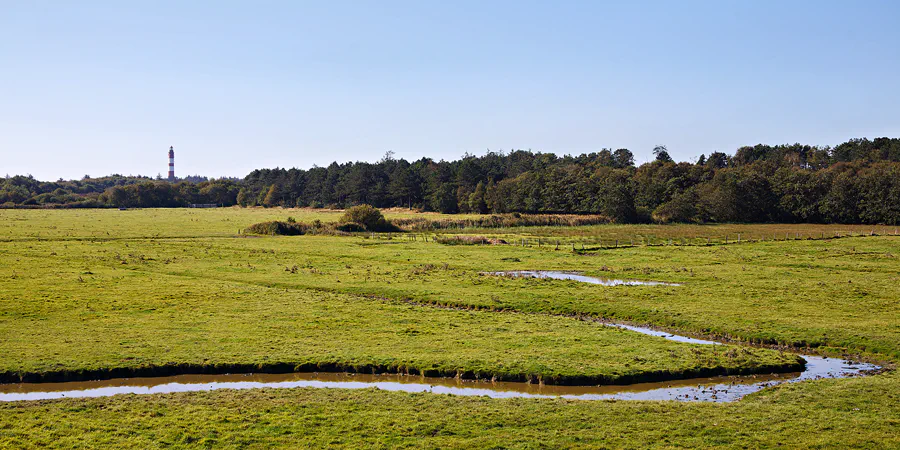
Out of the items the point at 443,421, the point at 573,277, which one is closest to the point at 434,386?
the point at 443,421

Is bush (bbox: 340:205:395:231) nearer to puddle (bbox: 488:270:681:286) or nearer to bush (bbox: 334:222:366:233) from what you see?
bush (bbox: 334:222:366:233)

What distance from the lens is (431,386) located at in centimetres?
2430

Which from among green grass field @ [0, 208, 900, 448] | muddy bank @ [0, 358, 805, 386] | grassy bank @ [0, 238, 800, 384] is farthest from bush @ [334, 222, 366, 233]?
muddy bank @ [0, 358, 805, 386]

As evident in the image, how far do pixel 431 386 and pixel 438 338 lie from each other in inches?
225

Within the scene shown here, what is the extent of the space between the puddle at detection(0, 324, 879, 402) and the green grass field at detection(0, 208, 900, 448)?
2.13ft

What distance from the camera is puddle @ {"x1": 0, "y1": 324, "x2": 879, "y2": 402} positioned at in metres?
22.9

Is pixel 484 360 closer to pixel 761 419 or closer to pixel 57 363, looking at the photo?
pixel 761 419

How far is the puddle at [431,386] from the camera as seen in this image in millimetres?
22939

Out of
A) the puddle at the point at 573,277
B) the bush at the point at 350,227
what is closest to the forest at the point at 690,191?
the bush at the point at 350,227

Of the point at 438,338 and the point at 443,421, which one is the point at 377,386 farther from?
the point at 438,338

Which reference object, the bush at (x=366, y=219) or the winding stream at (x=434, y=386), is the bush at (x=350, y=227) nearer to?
the bush at (x=366, y=219)

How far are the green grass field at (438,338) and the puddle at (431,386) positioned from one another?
2.13 ft

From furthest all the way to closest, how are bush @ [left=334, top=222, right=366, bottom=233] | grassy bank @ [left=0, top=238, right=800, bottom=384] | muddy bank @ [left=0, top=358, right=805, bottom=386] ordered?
bush @ [left=334, top=222, right=366, bottom=233], grassy bank @ [left=0, top=238, right=800, bottom=384], muddy bank @ [left=0, top=358, right=805, bottom=386]

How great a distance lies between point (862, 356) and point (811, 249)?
43.8 metres
